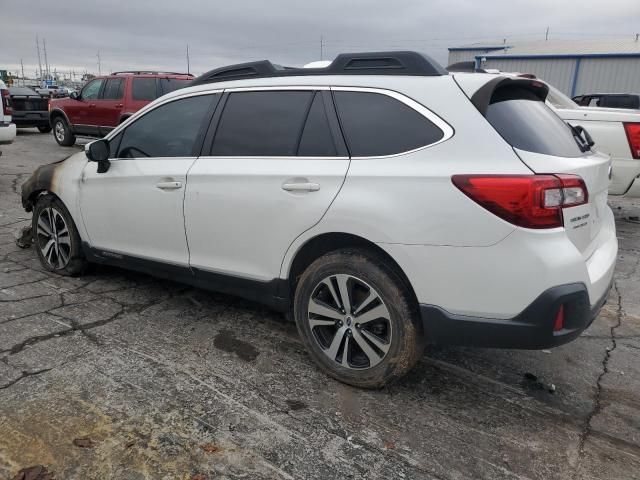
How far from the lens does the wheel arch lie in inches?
107

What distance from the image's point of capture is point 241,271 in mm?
3318

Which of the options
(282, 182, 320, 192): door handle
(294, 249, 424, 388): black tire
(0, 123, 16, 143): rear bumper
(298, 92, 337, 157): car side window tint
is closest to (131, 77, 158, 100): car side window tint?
(0, 123, 16, 143): rear bumper

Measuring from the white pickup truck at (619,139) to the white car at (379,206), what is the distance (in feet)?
13.2

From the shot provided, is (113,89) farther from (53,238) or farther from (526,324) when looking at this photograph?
(526,324)

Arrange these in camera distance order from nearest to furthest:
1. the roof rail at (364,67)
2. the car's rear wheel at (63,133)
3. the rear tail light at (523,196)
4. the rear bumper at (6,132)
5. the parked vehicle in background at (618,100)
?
the rear tail light at (523,196)
the roof rail at (364,67)
the rear bumper at (6,132)
the parked vehicle in background at (618,100)
the car's rear wheel at (63,133)

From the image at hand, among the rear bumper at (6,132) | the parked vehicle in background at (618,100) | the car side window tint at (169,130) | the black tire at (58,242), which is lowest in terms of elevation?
the black tire at (58,242)

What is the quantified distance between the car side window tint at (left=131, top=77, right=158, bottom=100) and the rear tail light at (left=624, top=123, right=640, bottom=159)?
9919mm

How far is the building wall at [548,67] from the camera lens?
2550cm

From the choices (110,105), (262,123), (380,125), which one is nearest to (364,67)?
(380,125)

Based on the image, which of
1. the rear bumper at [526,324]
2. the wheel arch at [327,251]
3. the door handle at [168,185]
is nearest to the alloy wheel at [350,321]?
the wheel arch at [327,251]

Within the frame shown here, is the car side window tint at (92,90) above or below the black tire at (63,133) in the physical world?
above

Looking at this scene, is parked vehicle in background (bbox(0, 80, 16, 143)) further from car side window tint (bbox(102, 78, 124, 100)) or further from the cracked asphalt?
the cracked asphalt

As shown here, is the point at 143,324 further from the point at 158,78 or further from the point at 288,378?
the point at 158,78

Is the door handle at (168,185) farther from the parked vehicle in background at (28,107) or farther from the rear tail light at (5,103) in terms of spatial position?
the parked vehicle in background at (28,107)
